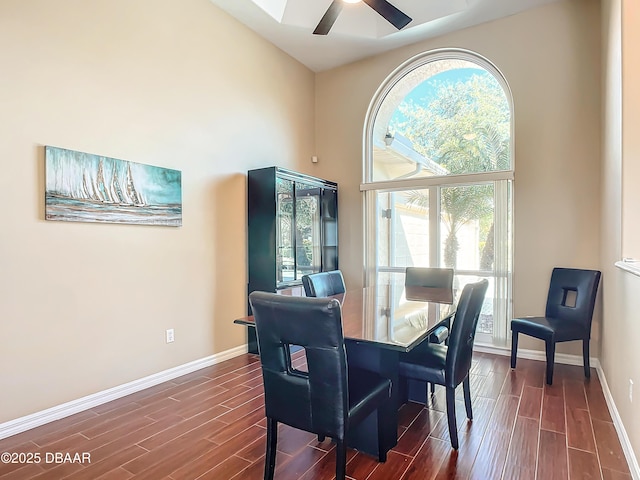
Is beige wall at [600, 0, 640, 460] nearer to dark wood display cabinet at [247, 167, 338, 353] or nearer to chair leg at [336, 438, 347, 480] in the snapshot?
chair leg at [336, 438, 347, 480]

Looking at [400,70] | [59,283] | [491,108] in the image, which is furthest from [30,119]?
[491,108]

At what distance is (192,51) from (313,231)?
2315mm

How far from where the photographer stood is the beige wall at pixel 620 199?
6.71ft

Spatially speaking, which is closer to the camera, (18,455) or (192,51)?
(18,455)

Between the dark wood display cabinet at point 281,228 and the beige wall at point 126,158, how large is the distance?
156 mm

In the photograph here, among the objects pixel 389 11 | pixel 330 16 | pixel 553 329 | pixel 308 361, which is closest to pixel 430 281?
pixel 553 329

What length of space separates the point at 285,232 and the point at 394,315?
2.12 m

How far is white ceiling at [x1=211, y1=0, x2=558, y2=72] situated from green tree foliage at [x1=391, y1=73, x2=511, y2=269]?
658 mm

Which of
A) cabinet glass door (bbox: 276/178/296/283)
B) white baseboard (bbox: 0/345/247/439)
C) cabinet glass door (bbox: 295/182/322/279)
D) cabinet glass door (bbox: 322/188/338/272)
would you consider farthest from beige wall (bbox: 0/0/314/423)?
cabinet glass door (bbox: 322/188/338/272)

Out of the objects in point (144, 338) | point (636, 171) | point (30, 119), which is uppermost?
point (30, 119)

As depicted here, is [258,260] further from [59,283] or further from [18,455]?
[18,455]

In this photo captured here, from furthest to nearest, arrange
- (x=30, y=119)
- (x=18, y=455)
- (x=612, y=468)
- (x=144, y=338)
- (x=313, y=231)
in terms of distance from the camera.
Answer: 1. (x=313, y=231)
2. (x=144, y=338)
3. (x=30, y=119)
4. (x=18, y=455)
5. (x=612, y=468)

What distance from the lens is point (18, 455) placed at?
213 cm

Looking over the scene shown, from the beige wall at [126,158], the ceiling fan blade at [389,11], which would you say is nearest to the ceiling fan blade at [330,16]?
the ceiling fan blade at [389,11]
